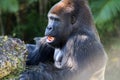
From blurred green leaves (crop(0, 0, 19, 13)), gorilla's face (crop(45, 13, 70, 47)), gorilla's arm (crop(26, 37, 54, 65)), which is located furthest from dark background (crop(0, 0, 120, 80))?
gorilla's face (crop(45, 13, 70, 47))

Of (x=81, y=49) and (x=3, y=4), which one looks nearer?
(x=81, y=49)

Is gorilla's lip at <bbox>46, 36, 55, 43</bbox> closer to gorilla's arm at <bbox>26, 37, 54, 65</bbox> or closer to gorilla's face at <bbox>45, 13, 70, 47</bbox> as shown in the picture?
gorilla's face at <bbox>45, 13, 70, 47</bbox>

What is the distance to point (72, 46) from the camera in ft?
16.0

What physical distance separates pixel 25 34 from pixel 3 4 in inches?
29.8

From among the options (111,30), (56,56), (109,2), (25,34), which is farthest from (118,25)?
(56,56)

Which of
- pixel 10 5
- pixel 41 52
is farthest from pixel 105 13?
pixel 41 52

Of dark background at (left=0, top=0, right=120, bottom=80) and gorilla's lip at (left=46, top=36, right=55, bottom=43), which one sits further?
dark background at (left=0, top=0, right=120, bottom=80)

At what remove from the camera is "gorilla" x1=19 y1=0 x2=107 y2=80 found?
477 cm

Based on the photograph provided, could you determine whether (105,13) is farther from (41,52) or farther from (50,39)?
(50,39)

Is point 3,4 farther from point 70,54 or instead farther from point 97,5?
point 70,54

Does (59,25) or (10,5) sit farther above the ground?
(59,25)

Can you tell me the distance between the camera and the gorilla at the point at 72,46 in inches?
188

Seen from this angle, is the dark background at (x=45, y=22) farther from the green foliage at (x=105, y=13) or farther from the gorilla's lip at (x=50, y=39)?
the gorilla's lip at (x=50, y=39)

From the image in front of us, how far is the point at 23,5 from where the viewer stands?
36.8 ft
